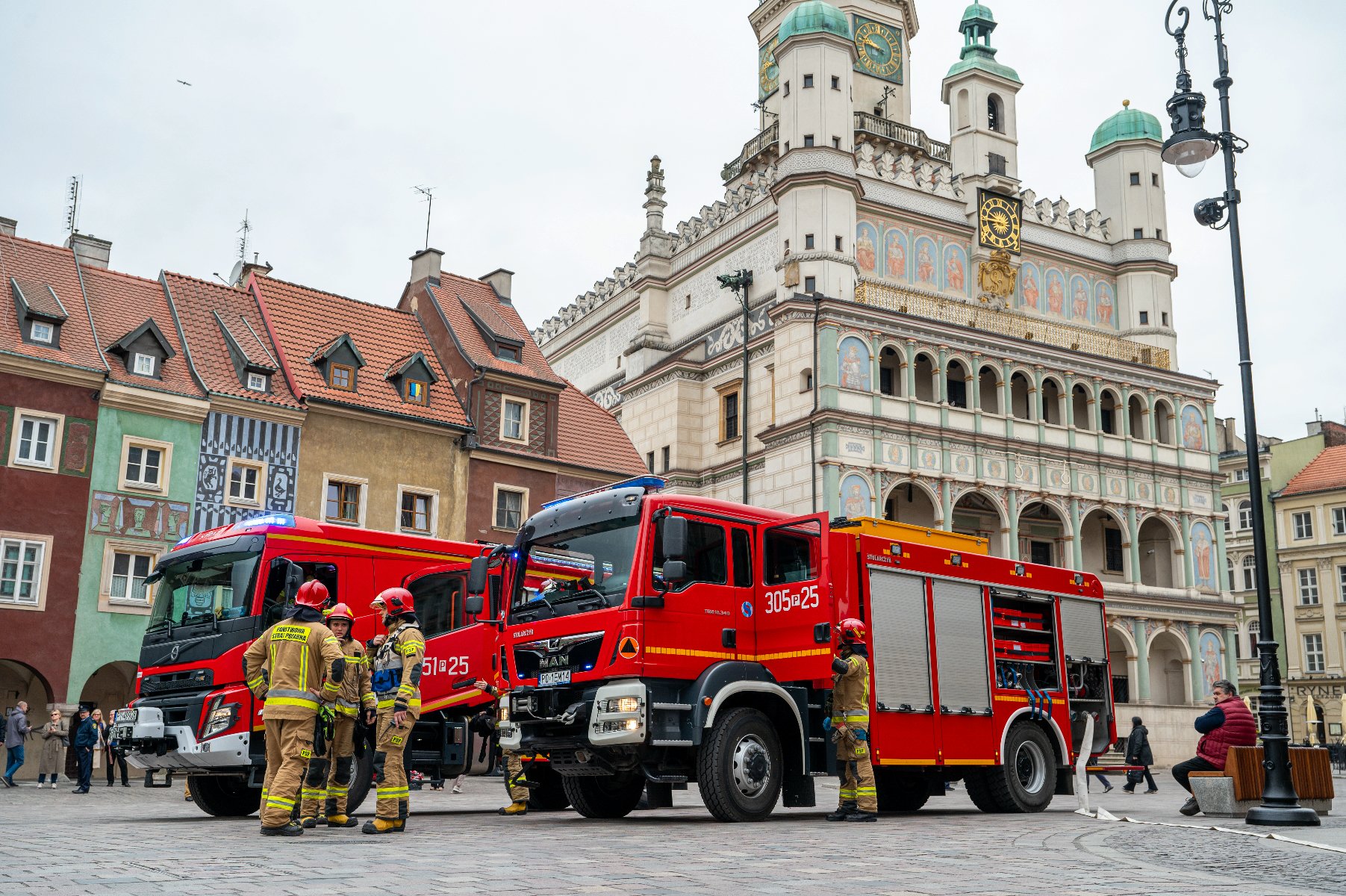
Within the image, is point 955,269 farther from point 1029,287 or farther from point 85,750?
point 85,750

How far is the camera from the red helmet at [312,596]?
11328 millimetres

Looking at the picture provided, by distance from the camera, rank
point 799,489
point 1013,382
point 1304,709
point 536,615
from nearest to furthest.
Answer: point 536,615
point 799,489
point 1013,382
point 1304,709

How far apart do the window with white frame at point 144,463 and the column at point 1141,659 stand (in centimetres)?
3321

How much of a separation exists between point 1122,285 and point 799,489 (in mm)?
18640

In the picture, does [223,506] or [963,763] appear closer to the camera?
[963,763]

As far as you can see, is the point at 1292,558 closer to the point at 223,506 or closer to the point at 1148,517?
the point at 1148,517

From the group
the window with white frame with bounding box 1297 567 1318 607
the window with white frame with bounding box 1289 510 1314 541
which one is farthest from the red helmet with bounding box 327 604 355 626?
the window with white frame with bounding box 1289 510 1314 541

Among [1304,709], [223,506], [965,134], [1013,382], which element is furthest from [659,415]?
[1304,709]

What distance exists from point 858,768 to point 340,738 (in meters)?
5.22

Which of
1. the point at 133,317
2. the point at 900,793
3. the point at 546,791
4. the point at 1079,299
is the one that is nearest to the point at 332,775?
the point at 546,791

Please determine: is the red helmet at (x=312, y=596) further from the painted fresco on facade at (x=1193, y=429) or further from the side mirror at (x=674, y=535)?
the painted fresco on facade at (x=1193, y=429)

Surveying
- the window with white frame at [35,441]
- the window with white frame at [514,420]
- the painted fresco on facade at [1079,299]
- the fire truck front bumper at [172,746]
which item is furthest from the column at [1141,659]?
the fire truck front bumper at [172,746]

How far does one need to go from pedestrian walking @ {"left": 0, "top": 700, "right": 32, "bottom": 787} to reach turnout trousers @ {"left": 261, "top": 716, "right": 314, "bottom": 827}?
16.2m

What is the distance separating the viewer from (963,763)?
48.7ft
